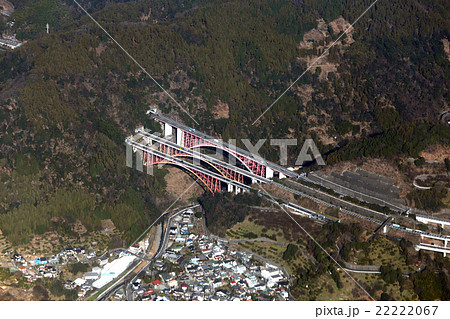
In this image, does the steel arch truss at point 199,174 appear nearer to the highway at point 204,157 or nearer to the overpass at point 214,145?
the highway at point 204,157

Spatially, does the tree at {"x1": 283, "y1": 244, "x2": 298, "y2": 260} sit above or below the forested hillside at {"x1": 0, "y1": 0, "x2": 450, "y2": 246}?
below

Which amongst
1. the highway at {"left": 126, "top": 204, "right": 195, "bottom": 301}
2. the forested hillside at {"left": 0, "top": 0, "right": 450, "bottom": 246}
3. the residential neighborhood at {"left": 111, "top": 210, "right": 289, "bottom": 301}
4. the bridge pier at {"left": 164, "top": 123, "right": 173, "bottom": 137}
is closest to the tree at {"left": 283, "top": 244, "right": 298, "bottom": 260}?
the residential neighborhood at {"left": 111, "top": 210, "right": 289, "bottom": 301}

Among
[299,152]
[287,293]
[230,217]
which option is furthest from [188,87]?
[287,293]

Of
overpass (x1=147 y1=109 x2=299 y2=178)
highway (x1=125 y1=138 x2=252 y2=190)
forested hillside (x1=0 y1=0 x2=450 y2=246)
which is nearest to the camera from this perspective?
overpass (x1=147 y1=109 x2=299 y2=178)

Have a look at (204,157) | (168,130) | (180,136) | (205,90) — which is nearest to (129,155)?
(168,130)

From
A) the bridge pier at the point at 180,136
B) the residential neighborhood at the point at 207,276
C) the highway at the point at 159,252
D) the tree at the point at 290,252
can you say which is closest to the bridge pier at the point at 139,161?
the bridge pier at the point at 180,136

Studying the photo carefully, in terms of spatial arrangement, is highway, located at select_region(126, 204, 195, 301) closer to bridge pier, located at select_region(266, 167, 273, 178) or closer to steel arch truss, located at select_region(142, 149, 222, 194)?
steel arch truss, located at select_region(142, 149, 222, 194)

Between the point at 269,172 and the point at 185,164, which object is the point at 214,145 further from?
the point at 269,172
